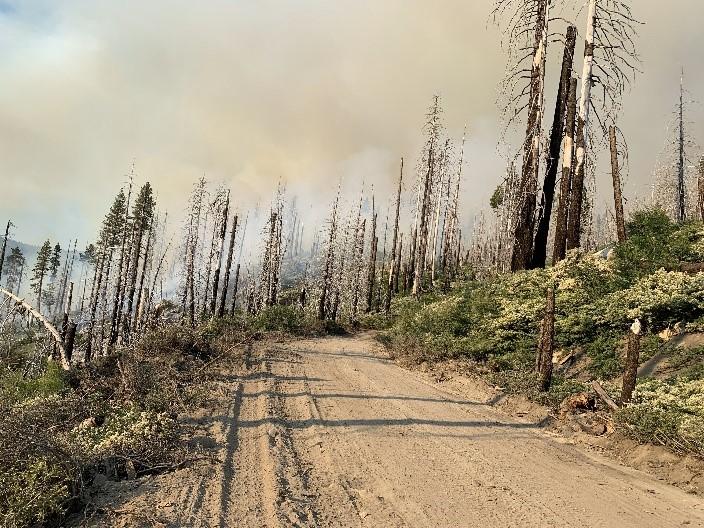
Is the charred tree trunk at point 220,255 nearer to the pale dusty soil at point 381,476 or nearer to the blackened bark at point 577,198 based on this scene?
the blackened bark at point 577,198

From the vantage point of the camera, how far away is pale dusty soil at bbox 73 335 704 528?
507cm

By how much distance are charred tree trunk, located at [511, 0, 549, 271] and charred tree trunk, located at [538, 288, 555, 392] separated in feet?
24.6

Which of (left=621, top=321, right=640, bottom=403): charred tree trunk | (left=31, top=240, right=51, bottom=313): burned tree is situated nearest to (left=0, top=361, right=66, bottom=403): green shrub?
(left=621, top=321, right=640, bottom=403): charred tree trunk

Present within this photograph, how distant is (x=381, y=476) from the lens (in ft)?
20.2

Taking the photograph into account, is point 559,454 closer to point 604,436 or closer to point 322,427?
point 604,436

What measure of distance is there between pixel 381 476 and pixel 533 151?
15290 mm

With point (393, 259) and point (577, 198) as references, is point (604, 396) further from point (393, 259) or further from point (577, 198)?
point (393, 259)

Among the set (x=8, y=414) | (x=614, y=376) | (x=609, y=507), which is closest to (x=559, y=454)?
(x=609, y=507)

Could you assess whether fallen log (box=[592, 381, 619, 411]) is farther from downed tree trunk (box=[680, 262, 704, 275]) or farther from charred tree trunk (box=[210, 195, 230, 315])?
charred tree trunk (box=[210, 195, 230, 315])

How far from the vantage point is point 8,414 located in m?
6.45

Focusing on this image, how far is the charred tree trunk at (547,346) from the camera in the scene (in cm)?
1015

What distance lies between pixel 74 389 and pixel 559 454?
9622 mm

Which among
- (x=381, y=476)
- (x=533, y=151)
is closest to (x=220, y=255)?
(x=533, y=151)

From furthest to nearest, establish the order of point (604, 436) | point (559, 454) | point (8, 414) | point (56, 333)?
point (56, 333) < point (604, 436) < point (559, 454) < point (8, 414)
